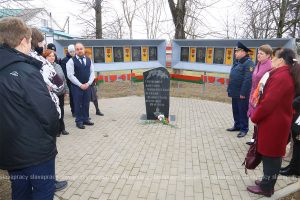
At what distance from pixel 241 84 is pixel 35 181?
14.1 ft

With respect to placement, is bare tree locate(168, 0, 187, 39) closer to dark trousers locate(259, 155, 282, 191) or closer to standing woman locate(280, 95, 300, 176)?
standing woman locate(280, 95, 300, 176)

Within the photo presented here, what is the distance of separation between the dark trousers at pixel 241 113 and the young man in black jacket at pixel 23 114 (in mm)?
4081

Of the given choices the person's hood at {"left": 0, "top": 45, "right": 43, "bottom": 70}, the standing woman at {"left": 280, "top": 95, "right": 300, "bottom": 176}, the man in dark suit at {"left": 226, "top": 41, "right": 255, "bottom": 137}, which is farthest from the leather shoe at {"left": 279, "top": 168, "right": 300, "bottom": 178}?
Result: the person's hood at {"left": 0, "top": 45, "right": 43, "bottom": 70}

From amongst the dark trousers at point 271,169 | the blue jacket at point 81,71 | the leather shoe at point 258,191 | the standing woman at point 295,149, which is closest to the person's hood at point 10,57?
the dark trousers at point 271,169

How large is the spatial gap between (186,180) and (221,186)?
0.51 meters

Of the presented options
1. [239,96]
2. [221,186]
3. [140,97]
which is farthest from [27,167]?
[140,97]

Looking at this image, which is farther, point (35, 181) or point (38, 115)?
point (35, 181)

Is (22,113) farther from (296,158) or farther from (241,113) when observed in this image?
(241,113)

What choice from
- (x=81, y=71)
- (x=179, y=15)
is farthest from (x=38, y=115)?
(x=179, y=15)

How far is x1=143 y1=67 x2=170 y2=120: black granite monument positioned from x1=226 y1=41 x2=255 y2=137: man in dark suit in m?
1.69

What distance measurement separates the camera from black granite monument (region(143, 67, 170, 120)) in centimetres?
570

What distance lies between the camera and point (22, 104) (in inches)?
67.9

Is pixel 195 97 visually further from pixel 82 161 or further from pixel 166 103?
pixel 82 161

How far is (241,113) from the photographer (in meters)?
4.86
